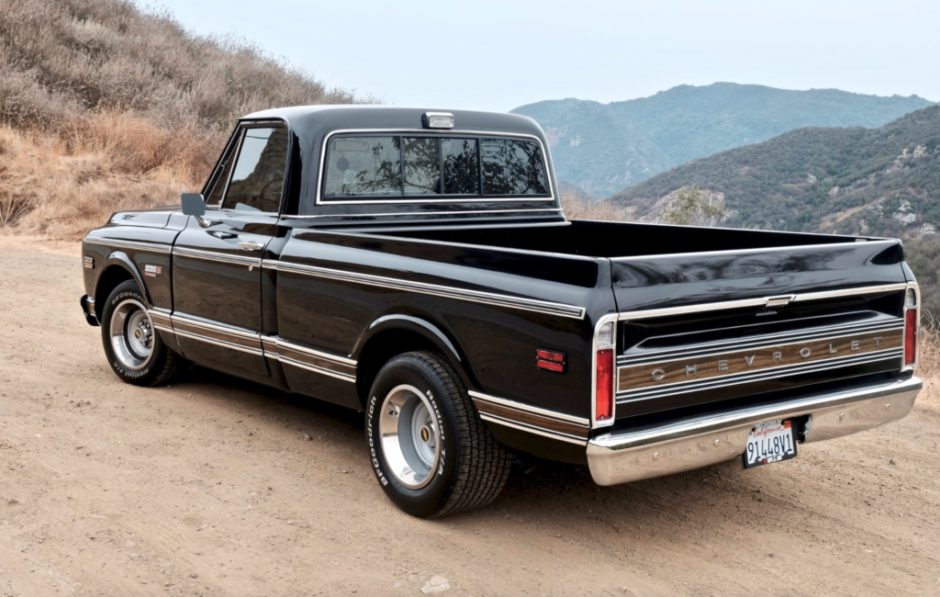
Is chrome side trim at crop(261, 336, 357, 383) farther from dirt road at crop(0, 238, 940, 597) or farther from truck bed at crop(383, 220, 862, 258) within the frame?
truck bed at crop(383, 220, 862, 258)

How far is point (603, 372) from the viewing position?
3.30 metres

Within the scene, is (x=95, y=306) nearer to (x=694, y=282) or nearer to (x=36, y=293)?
(x=36, y=293)

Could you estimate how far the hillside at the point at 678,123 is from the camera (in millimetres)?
94438

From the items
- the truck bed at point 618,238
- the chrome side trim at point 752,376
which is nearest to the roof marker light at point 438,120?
the truck bed at point 618,238

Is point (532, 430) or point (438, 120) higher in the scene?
point (438, 120)

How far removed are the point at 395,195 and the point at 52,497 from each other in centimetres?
239

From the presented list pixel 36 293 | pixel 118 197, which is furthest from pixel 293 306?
pixel 118 197

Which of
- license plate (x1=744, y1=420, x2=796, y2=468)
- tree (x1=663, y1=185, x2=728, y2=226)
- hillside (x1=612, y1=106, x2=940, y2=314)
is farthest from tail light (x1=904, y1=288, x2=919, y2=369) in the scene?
hillside (x1=612, y1=106, x2=940, y2=314)

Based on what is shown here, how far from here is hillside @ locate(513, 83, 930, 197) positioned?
9444cm

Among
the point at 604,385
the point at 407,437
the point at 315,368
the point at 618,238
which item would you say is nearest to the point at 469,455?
the point at 407,437

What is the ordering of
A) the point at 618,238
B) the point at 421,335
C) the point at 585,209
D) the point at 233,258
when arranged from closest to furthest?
the point at 421,335 → the point at 233,258 → the point at 618,238 → the point at 585,209

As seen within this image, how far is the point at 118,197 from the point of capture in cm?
1488

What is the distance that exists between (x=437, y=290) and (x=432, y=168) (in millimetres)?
1640

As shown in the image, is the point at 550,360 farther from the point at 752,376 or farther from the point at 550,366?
the point at 752,376
